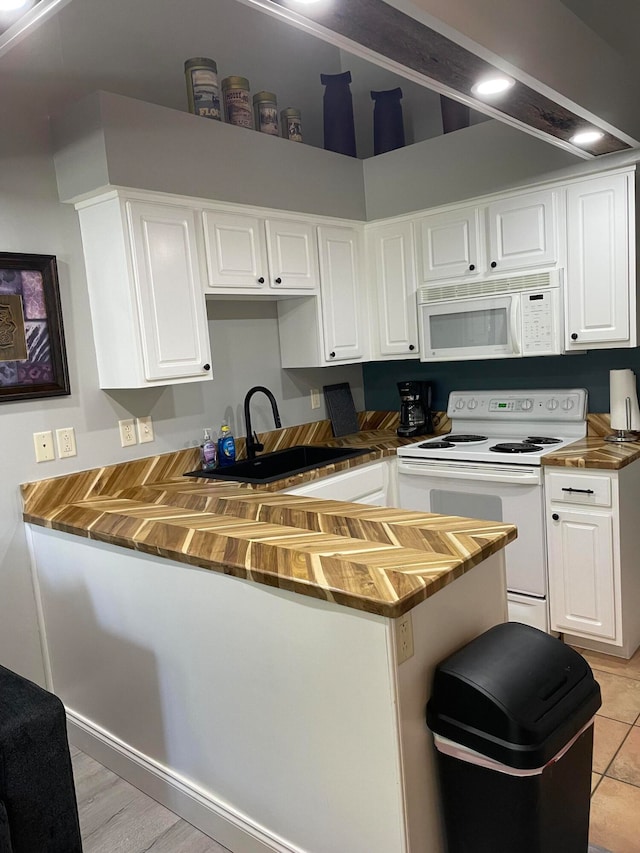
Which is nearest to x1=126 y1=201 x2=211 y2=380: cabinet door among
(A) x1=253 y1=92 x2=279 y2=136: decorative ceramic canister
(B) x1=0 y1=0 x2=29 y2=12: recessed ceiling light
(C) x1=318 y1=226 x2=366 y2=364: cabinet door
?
(A) x1=253 y1=92 x2=279 y2=136: decorative ceramic canister

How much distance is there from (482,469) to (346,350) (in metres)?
1.03

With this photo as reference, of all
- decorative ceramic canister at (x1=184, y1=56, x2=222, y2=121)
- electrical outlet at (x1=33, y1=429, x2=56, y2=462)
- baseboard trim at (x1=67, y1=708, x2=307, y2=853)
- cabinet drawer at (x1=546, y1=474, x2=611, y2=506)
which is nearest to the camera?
baseboard trim at (x1=67, y1=708, x2=307, y2=853)

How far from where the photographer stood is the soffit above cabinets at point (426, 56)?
154 cm

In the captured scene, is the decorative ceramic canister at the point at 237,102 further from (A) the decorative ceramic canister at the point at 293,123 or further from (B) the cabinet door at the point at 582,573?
(B) the cabinet door at the point at 582,573

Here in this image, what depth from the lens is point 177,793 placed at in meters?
2.10

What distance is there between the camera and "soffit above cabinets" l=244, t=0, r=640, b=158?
1538 millimetres

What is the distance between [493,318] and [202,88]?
1.75 meters

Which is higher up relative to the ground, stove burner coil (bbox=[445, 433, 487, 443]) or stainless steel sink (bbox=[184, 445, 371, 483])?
stove burner coil (bbox=[445, 433, 487, 443])

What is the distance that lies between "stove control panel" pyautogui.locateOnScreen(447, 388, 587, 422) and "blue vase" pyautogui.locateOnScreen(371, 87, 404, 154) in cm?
146

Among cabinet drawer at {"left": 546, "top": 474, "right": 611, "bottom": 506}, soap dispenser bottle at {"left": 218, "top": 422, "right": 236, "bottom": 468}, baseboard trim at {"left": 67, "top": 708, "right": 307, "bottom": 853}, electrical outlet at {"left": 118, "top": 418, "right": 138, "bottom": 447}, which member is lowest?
baseboard trim at {"left": 67, "top": 708, "right": 307, "bottom": 853}

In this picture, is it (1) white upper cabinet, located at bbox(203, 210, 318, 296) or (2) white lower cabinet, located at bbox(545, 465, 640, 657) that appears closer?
(2) white lower cabinet, located at bbox(545, 465, 640, 657)

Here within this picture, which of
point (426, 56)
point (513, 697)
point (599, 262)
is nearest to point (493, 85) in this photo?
point (426, 56)

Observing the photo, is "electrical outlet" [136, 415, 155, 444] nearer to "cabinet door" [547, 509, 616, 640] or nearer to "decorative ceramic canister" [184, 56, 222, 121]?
"decorative ceramic canister" [184, 56, 222, 121]

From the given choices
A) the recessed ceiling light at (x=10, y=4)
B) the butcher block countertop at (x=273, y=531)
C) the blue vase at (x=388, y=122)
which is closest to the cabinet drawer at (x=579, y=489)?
the butcher block countertop at (x=273, y=531)
